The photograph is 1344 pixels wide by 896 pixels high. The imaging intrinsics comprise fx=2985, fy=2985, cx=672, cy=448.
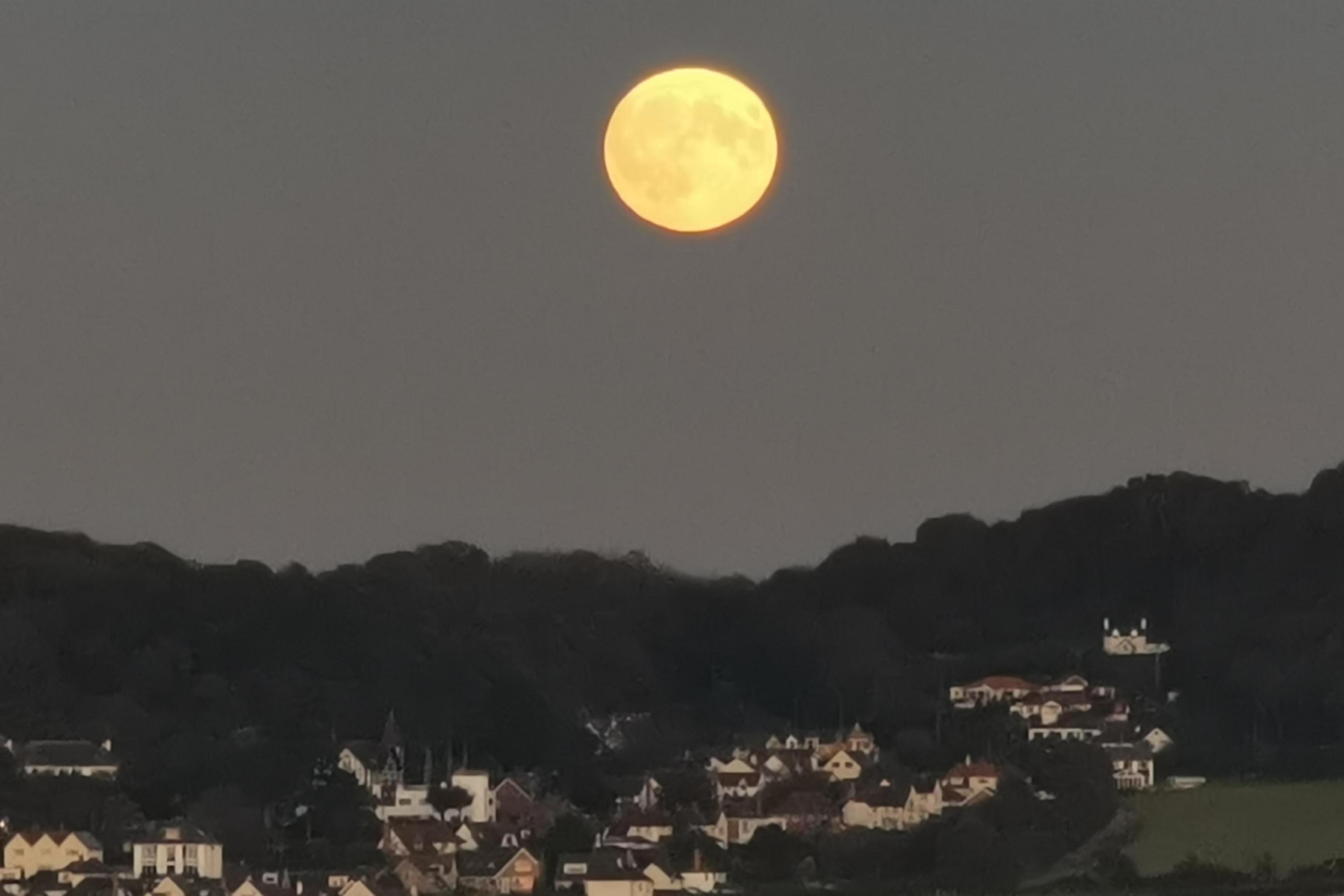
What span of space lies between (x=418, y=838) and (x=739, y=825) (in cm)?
132

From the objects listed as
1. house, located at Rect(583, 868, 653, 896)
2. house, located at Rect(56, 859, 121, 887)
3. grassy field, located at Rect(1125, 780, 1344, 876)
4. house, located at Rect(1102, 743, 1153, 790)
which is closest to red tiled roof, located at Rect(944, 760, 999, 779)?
house, located at Rect(1102, 743, 1153, 790)

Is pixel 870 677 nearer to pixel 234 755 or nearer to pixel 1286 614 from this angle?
pixel 1286 614

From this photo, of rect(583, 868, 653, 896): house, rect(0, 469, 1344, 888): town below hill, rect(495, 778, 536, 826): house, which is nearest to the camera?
rect(583, 868, 653, 896): house

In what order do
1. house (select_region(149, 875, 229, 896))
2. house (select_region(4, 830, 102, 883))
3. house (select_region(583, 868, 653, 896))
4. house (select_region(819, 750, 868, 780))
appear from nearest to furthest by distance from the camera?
1. house (select_region(149, 875, 229, 896))
2. house (select_region(4, 830, 102, 883))
3. house (select_region(583, 868, 653, 896))
4. house (select_region(819, 750, 868, 780))

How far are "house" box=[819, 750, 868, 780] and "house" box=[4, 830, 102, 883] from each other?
3.22 meters

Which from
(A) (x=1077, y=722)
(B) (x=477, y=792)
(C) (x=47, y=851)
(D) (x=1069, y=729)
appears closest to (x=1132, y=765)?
(D) (x=1069, y=729)

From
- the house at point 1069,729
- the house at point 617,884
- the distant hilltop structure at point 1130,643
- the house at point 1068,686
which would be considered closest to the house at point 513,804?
the house at point 617,884

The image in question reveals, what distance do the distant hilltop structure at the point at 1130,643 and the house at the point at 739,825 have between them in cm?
264

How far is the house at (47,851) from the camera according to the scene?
1170cm

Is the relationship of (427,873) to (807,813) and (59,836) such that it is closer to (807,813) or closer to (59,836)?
(59,836)

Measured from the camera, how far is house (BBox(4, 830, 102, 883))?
461 inches

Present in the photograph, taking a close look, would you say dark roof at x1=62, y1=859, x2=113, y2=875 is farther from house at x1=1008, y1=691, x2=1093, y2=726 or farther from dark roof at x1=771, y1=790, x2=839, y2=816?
house at x1=1008, y1=691, x2=1093, y2=726

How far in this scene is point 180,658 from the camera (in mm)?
13539

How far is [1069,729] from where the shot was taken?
1344 cm
